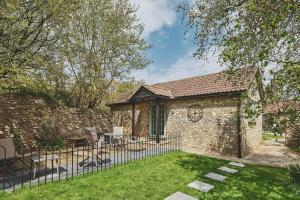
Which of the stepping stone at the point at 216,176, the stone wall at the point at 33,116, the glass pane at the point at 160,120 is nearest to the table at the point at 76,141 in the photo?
the stone wall at the point at 33,116

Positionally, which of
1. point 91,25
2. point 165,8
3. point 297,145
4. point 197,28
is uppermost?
point 91,25

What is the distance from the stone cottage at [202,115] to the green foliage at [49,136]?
5.82 m

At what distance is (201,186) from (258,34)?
4.86 meters

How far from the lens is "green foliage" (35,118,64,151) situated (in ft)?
42.6

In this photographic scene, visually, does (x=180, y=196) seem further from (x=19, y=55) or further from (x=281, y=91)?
(x=19, y=55)

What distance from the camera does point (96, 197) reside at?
5.90 meters

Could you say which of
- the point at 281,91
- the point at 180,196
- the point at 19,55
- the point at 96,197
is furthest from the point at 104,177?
the point at 19,55

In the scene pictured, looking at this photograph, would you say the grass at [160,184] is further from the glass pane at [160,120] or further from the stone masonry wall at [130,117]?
the stone masonry wall at [130,117]

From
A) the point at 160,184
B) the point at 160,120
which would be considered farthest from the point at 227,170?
the point at 160,120

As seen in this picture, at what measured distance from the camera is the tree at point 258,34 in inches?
221

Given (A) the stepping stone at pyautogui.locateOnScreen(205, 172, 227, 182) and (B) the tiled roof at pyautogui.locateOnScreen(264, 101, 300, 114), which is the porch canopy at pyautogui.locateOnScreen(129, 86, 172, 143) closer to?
(A) the stepping stone at pyautogui.locateOnScreen(205, 172, 227, 182)

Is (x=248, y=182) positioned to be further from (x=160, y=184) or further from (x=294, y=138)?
(x=294, y=138)

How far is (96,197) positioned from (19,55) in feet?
24.8

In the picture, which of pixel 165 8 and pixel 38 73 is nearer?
pixel 165 8
